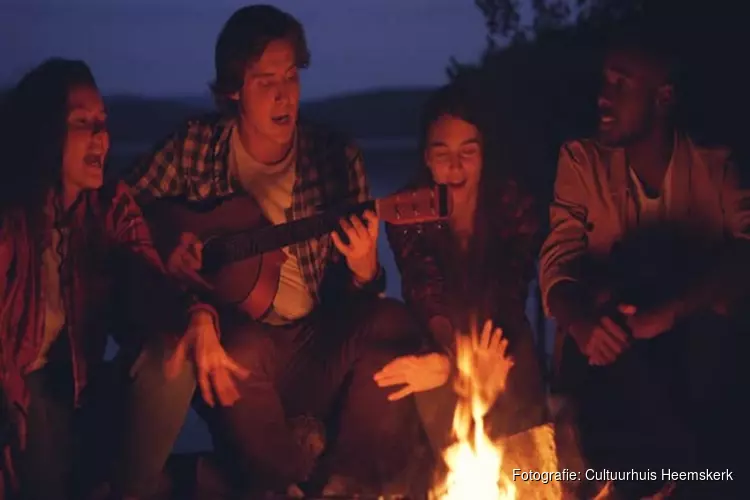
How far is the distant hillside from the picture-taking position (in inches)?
161

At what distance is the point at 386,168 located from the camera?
162 inches

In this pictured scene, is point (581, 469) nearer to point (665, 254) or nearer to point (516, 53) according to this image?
point (665, 254)

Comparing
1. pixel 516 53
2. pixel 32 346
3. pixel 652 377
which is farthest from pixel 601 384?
pixel 32 346

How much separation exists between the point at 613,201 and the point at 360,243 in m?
0.98

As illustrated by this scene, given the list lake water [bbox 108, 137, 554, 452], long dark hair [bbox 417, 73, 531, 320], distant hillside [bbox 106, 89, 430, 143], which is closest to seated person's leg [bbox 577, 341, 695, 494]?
lake water [bbox 108, 137, 554, 452]

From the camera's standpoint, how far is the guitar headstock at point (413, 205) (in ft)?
12.3

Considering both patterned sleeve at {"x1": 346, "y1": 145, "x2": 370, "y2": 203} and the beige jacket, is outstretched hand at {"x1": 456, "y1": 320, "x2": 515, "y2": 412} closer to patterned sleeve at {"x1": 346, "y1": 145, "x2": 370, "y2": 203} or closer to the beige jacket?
the beige jacket

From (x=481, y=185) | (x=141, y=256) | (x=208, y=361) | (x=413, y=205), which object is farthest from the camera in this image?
(x=481, y=185)

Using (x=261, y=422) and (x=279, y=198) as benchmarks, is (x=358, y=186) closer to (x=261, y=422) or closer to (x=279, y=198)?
(x=279, y=198)

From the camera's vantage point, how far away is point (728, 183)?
4.07m

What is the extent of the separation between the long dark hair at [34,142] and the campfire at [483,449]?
62.3 inches

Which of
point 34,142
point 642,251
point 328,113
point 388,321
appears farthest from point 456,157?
point 34,142

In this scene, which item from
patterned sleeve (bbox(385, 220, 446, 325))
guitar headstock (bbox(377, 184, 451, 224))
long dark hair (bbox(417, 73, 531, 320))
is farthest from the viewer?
long dark hair (bbox(417, 73, 531, 320))

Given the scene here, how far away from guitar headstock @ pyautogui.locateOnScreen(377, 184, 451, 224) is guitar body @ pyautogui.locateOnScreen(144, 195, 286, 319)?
44 centimetres
